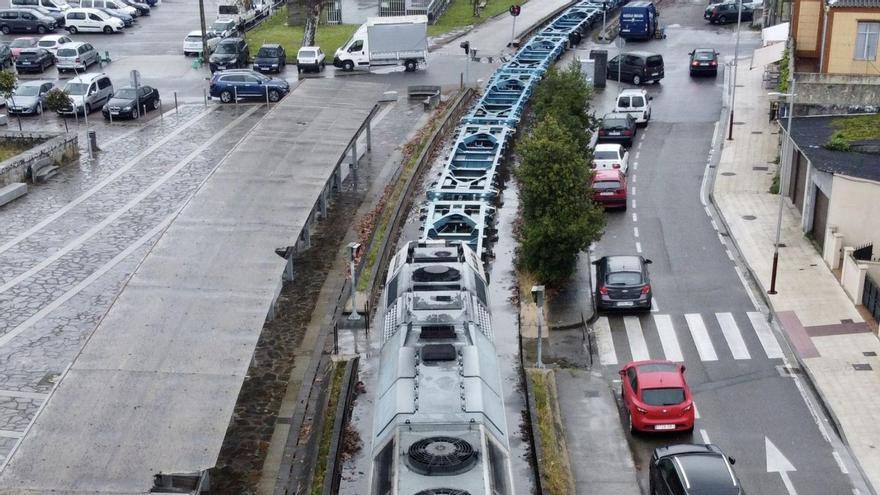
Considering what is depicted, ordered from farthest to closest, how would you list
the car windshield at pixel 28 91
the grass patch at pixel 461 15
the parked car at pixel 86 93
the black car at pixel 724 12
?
the grass patch at pixel 461 15, the black car at pixel 724 12, the car windshield at pixel 28 91, the parked car at pixel 86 93

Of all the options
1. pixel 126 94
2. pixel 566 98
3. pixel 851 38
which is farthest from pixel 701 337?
pixel 126 94

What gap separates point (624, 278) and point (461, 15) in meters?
51.9

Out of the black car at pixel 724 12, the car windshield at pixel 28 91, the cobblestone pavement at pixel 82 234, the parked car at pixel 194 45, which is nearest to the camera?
the cobblestone pavement at pixel 82 234

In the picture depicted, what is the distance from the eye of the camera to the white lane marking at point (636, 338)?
30.3 meters

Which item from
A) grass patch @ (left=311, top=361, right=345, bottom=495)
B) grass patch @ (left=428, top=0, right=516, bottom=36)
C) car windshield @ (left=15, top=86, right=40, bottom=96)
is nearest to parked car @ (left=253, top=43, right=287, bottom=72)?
car windshield @ (left=15, top=86, right=40, bottom=96)

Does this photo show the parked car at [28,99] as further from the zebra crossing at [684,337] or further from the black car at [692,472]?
the black car at [692,472]

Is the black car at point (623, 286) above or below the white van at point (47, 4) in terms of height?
below

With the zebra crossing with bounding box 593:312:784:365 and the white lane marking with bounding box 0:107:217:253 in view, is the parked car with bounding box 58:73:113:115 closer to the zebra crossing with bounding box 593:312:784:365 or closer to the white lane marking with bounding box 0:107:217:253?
the white lane marking with bounding box 0:107:217:253

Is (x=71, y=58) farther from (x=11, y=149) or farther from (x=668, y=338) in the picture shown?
(x=668, y=338)

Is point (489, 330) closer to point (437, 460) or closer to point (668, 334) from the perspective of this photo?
point (437, 460)

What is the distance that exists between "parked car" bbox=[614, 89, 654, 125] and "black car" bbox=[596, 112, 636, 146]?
252cm

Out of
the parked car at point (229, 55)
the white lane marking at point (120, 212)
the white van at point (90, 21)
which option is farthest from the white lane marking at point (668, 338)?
the white van at point (90, 21)

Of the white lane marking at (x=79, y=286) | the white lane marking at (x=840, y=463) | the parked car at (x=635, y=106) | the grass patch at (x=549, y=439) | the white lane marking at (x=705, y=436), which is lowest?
the white lane marking at (x=840, y=463)

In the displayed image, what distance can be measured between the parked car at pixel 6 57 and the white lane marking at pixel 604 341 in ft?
146
